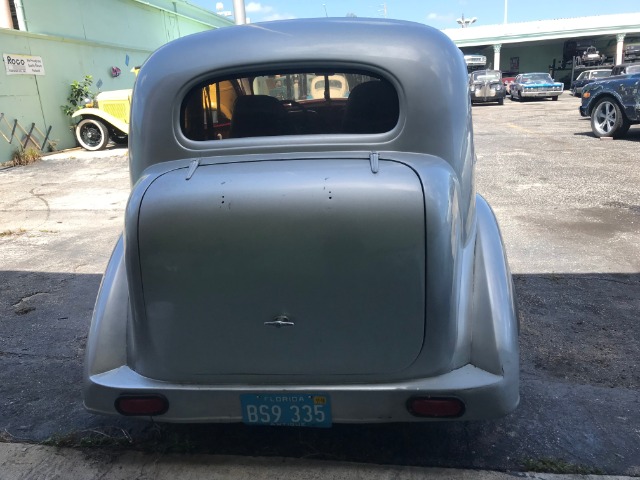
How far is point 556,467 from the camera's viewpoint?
234 cm

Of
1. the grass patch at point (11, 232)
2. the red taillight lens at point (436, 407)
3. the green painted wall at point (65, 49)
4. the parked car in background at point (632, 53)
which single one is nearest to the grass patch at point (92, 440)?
the red taillight lens at point (436, 407)

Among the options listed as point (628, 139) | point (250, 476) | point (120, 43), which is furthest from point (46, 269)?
point (120, 43)

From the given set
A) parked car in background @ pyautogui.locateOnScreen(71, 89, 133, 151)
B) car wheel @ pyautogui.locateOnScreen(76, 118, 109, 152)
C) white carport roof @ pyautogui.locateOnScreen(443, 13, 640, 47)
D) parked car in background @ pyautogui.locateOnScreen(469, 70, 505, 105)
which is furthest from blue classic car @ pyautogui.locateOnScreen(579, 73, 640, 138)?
white carport roof @ pyautogui.locateOnScreen(443, 13, 640, 47)

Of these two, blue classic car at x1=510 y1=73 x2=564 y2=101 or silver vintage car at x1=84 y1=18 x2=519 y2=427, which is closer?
silver vintage car at x1=84 y1=18 x2=519 y2=427

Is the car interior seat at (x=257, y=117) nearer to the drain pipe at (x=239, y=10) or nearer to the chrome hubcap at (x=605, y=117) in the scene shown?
the drain pipe at (x=239, y=10)

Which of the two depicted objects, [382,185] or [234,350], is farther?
[234,350]

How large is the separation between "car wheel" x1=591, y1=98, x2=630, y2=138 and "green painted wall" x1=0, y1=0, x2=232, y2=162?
12.9 m

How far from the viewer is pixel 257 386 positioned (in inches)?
83.5

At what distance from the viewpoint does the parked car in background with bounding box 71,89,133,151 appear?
541 inches

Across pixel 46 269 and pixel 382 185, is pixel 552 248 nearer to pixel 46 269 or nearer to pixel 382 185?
pixel 382 185

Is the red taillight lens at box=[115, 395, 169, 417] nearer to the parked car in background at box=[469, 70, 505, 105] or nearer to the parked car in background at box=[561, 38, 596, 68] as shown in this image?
the parked car in background at box=[469, 70, 505, 105]

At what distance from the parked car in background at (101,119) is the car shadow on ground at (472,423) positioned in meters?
10.9

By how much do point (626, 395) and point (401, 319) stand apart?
1653 mm

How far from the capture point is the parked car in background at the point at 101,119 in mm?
13734
